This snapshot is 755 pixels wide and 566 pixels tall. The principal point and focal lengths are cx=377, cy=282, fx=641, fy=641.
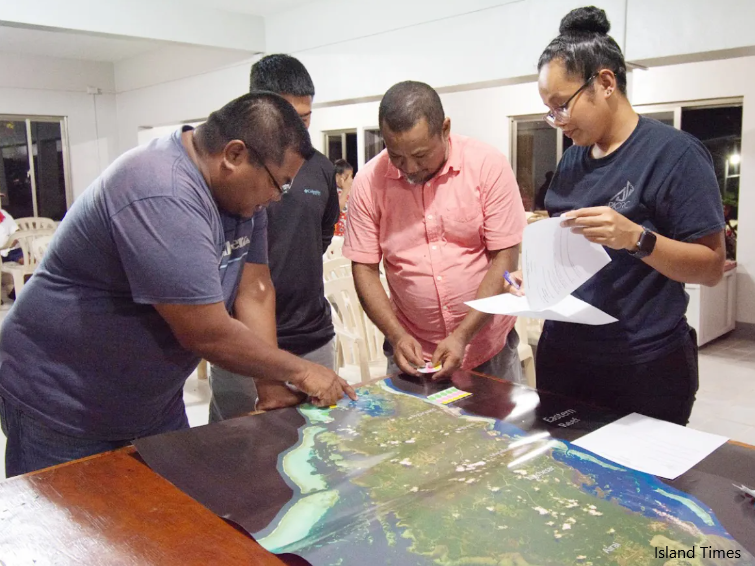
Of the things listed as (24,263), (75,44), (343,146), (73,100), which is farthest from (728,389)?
(73,100)

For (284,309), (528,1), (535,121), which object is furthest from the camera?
(535,121)

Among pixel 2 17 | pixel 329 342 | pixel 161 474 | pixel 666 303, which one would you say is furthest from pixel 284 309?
pixel 2 17

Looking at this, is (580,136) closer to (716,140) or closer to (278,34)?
(716,140)

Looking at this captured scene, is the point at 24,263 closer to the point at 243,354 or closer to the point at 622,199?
the point at 243,354

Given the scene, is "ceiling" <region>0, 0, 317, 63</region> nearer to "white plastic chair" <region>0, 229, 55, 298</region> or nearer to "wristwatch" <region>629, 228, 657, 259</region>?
"white plastic chair" <region>0, 229, 55, 298</region>

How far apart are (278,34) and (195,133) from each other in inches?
191

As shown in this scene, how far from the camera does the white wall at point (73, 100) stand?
7902 millimetres

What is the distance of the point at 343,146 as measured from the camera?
6414 millimetres

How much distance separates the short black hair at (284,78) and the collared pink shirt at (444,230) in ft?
1.05

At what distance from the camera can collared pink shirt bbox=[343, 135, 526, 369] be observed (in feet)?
5.41

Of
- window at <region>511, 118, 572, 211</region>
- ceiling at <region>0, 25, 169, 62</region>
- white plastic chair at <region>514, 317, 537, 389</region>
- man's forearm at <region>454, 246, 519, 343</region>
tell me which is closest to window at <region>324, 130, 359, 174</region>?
window at <region>511, 118, 572, 211</region>

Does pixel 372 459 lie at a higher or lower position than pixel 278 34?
lower

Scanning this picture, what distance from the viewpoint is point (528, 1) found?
3.89 m

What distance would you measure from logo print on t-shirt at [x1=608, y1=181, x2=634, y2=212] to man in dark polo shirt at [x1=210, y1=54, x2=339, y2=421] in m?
0.85
